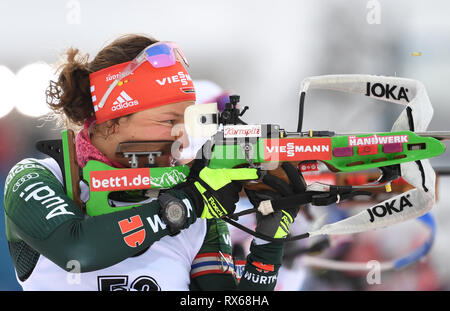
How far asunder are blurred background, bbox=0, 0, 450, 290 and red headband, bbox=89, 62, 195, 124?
74 centimetres

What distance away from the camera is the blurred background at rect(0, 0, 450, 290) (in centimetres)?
194

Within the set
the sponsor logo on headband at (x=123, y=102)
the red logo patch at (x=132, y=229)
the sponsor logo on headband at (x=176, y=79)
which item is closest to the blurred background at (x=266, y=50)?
the sponsor logo on headband at (x=176, y=79)

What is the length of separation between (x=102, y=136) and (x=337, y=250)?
4.60 feet

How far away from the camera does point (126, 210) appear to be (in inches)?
41.3

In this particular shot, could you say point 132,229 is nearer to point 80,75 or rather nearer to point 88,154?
point 88,154

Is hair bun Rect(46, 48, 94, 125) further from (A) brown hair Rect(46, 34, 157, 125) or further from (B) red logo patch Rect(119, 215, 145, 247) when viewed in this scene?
(B) red logo patch Rect(119, 215, 145, 247)

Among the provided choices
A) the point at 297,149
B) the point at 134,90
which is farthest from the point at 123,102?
the point at 297,149

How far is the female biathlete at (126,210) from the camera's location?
100cm

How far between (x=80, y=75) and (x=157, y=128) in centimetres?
27

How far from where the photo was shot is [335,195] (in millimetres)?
1174

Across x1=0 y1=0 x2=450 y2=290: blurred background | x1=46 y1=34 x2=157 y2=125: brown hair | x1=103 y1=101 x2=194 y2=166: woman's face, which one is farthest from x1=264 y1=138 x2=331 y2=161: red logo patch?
x1=0 y1=0 x2=450 y2=290: blurred background

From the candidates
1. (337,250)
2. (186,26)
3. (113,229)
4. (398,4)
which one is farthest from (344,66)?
(113,229)

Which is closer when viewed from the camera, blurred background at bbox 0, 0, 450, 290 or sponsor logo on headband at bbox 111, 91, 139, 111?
sponsor logo on headband at bbox 111, 91, 139, 111

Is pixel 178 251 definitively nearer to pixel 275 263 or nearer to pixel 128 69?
pixel 275 263
